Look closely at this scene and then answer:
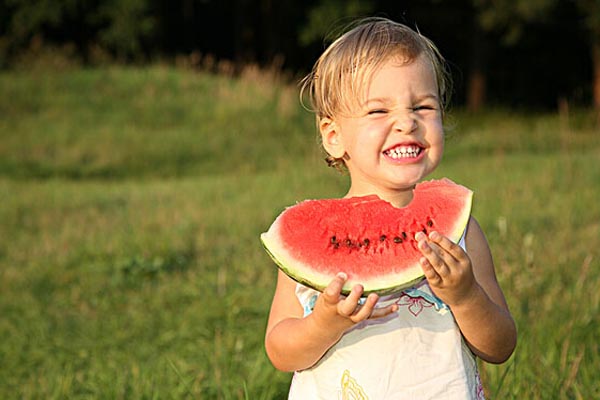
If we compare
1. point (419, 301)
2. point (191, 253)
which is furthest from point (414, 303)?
point (191, 253)

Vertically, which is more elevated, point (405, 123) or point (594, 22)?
point (405, 123)

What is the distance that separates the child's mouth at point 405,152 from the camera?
5.61ft

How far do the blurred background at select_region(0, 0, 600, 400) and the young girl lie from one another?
0.35 meters

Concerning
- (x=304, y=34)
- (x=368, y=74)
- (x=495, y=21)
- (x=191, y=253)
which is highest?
(x=368, y=74)

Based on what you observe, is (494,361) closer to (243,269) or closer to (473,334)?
(473,334)

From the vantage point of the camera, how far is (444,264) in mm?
1511

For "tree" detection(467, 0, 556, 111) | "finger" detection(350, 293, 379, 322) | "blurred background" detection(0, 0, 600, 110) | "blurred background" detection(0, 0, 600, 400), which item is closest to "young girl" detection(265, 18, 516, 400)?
"finger" detection(350, 293, 379, 322)

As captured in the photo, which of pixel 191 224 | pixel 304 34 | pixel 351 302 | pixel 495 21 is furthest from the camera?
pixel 304 34

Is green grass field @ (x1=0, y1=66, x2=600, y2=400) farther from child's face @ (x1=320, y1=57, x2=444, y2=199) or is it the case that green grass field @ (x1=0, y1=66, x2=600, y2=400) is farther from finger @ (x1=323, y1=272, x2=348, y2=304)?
finger @ (x1=323, y1=272, x2=348, y2=304)

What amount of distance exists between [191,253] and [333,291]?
3870 millimetres

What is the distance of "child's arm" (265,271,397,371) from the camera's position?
1509 mm

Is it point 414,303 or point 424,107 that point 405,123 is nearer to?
point 424,107

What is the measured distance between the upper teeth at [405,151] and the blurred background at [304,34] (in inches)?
632

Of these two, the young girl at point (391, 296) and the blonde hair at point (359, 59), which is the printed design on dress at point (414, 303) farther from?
the blonde hair at point (359, 59)
